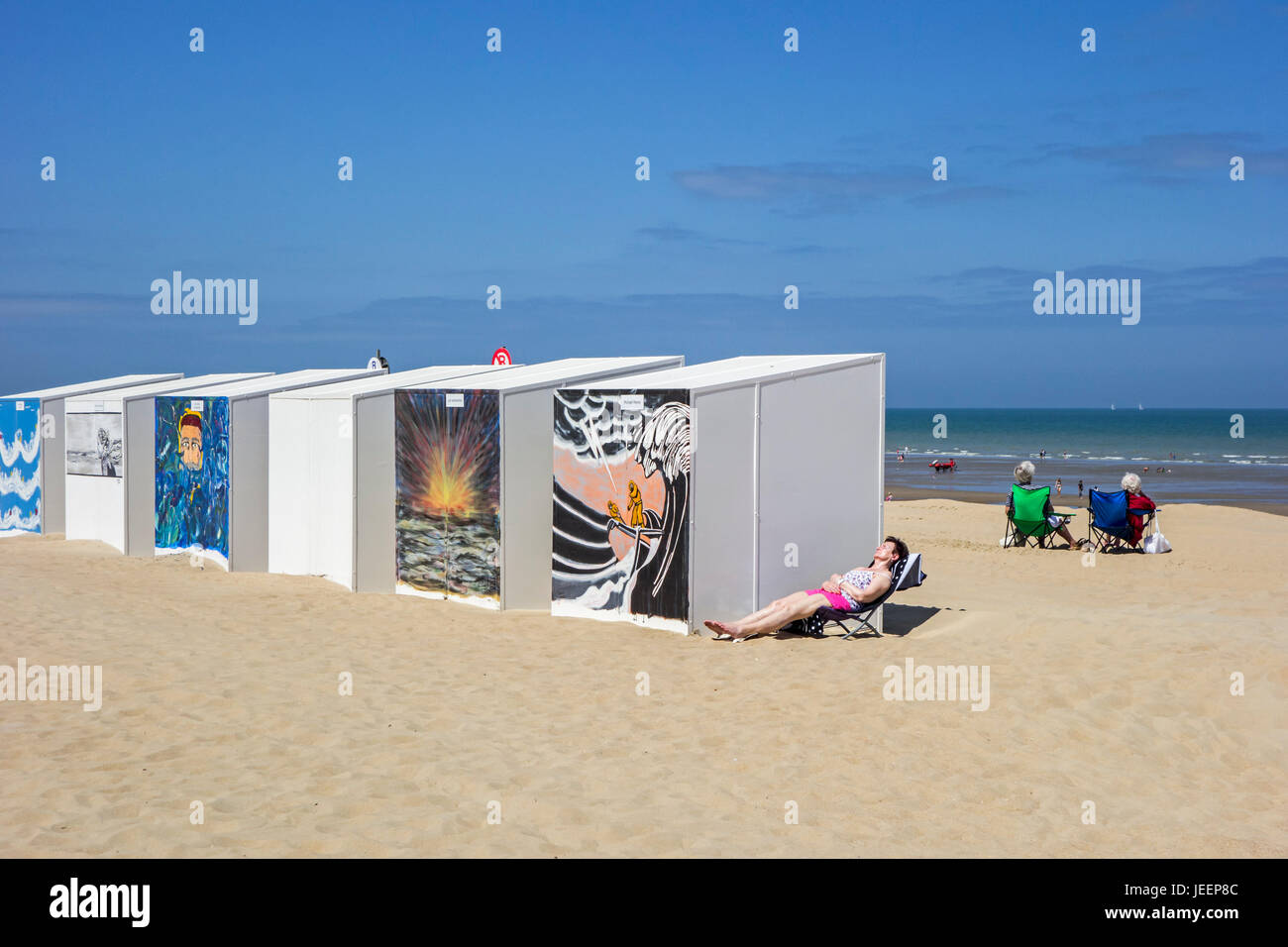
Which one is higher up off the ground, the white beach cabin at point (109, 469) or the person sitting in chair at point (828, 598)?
the white beach cabin at point (109, 469)

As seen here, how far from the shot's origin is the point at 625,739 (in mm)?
6379

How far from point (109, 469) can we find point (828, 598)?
432 inches

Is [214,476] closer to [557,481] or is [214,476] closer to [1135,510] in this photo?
[557,481]

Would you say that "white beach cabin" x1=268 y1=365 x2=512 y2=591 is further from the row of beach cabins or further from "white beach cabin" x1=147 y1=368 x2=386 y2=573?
"white beach cabin" x1=147 y1=368 x2=386 y2=573

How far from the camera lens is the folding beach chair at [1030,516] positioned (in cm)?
1600

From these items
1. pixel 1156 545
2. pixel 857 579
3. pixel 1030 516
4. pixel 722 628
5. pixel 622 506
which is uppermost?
pixel 622 506

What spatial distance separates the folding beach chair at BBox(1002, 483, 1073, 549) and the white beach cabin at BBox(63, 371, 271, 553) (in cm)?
1169

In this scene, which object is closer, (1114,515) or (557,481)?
(557,481)

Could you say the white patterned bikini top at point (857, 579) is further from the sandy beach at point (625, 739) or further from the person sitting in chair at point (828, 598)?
the sandy beach at point (625, 739)

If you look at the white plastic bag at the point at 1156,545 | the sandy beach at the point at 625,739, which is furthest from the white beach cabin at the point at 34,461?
the white plastic bag at the point at 1156,545

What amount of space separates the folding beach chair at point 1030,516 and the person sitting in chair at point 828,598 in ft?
24.7

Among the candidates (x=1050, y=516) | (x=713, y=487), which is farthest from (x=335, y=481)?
(x=1050, y=516)

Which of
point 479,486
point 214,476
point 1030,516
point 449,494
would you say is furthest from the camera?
point 1030,516
